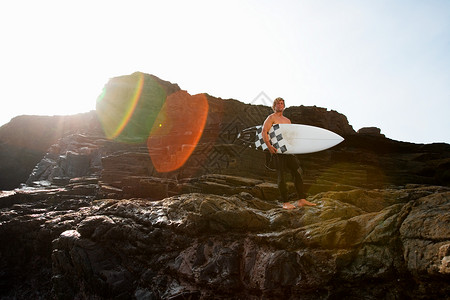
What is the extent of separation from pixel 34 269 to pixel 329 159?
25513 mm

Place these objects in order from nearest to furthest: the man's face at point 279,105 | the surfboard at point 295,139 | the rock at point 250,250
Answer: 1. the rock at point 250,250
2. the man's face at point 279,105
3. the surfboard at point 295,139

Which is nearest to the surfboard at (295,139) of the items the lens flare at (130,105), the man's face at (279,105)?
the man's face at (279,105)

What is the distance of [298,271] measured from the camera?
14.5 ft

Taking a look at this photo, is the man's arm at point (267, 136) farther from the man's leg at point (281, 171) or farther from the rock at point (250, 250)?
the rock at point (250, 250)

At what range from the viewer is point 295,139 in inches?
302

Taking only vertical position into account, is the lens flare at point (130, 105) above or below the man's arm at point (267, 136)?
above

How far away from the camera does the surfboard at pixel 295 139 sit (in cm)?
713

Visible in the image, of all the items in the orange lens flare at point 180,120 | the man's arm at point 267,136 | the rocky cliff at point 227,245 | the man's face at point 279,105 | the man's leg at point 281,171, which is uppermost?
the orange lens flare at point 180,120

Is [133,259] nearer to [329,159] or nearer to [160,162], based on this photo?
[160,162]

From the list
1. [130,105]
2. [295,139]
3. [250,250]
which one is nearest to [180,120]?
[130,105]

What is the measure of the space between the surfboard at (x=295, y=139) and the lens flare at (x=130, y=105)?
49.4 m

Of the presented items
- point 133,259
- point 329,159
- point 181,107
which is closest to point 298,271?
point 133,259

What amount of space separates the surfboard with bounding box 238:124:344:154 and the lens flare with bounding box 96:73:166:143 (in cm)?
4940

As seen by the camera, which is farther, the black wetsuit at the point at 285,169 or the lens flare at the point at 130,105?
the lens flare at the point at 130,105
